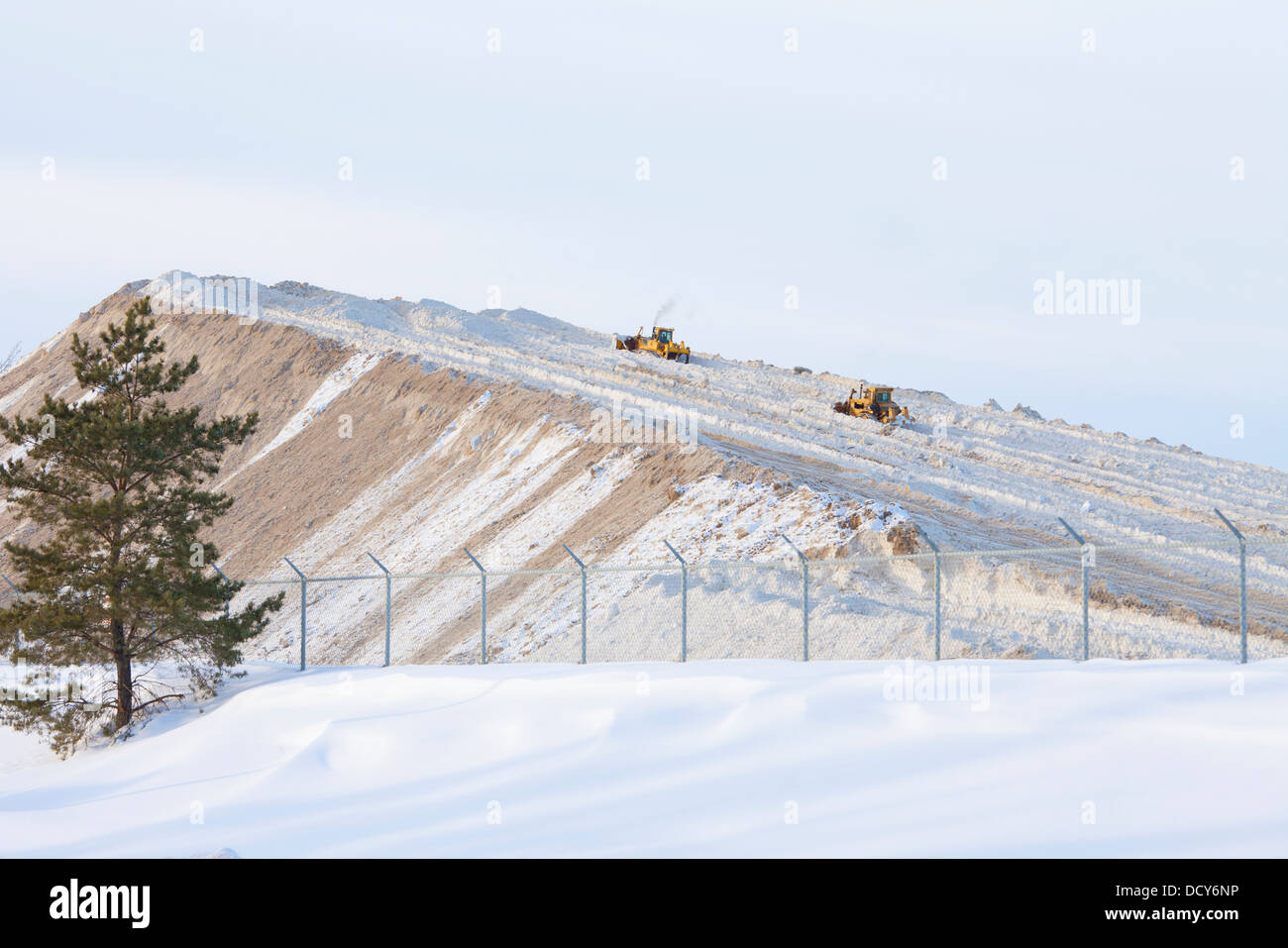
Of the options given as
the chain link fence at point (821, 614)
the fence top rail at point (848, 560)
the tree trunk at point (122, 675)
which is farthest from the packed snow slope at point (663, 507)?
the tree trunk at point (122, 675)

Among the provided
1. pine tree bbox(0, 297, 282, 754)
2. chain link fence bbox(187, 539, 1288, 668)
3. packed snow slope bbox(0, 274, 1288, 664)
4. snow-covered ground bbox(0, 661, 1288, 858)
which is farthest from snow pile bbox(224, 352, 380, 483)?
snow-covered ground bbox(0, 661, 1288, 858)

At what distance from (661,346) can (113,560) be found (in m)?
51.6

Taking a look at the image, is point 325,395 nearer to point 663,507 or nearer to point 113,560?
point 663,507

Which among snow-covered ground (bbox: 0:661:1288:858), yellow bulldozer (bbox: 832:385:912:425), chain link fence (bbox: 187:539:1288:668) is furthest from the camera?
yellow bulldozer (bbox: 832:385:912:425)

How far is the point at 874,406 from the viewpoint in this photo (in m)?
54.2

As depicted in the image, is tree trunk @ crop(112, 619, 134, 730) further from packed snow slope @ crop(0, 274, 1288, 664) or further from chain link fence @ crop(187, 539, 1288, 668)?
packed snow slope @ crop(0, 274, 1288, 664)

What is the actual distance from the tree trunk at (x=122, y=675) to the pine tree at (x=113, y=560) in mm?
21

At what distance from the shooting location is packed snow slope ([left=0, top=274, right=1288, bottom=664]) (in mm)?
22625

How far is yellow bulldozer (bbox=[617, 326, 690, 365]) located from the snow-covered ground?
52513mm

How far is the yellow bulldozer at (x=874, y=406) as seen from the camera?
5419 cm

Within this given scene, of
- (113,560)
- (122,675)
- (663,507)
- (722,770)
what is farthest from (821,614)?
(113,560)

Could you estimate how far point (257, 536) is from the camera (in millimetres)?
40656

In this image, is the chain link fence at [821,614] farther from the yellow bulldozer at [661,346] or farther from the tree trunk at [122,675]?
the yellow bulldozer at [661,346]
